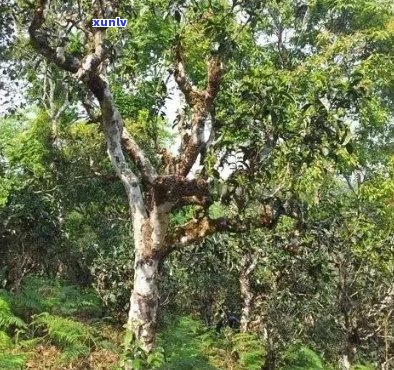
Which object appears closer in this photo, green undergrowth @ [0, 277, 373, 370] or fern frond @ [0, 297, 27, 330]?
green undergrowth @ [0, 277, 373, 370]

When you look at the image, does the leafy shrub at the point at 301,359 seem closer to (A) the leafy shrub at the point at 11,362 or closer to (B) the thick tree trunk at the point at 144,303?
(B) the thick tree trunk at the point at 144,303

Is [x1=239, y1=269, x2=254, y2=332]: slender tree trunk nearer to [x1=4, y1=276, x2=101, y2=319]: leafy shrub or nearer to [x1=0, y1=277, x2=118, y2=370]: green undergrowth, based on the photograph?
[x1=4, y1=276, x2=101, y2=319]: leafy shrub

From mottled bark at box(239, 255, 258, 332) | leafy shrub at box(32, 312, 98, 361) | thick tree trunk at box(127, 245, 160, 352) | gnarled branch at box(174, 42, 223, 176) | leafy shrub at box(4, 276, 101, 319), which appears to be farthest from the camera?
mottled bark at box(239, 255, 258, 332)

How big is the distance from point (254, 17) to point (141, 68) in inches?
570

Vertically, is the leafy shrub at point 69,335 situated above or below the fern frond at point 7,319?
below

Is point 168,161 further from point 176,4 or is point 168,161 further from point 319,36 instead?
point 319,36

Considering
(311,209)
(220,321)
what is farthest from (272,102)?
(220,321)

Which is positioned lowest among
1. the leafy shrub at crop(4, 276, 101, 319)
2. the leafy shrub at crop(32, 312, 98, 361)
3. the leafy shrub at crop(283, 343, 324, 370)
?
the leafy shrub at crop(283, 343, 324, 370)

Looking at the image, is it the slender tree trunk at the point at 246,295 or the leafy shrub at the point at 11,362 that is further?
the slender tree trunk at the point at 246,295

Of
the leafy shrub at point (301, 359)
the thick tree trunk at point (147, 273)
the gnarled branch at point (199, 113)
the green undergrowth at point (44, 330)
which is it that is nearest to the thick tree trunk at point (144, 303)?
the thick tree trunk at point (147, 273)

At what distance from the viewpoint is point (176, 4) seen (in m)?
7.24

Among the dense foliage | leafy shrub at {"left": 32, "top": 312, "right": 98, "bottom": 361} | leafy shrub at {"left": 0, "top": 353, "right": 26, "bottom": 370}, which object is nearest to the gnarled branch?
the dense foliage

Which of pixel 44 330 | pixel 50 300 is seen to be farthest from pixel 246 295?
pixel 44 330

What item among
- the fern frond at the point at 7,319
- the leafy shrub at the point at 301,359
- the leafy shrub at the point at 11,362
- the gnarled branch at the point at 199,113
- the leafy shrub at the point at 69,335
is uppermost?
the gnarled branch at the point at 199,113
